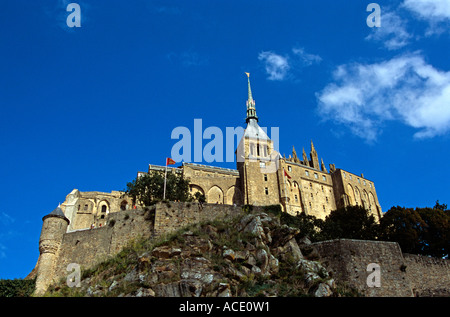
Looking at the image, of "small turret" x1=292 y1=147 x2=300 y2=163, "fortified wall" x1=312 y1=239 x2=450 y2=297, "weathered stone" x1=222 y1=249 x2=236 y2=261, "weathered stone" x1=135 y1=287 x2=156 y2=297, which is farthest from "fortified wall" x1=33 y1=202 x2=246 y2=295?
"small turret" x1=292 y1=147 x2=300 y2=163

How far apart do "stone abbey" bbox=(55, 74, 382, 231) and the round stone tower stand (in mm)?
18115

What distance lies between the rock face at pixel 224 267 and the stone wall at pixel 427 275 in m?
8.28

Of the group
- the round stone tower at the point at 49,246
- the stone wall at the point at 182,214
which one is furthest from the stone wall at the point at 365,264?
the round stone tower at the point at 49,246

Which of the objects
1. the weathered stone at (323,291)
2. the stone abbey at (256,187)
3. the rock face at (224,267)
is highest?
the stone abbey at (256,187)

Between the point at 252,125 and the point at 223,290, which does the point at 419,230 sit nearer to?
the point at 223,290

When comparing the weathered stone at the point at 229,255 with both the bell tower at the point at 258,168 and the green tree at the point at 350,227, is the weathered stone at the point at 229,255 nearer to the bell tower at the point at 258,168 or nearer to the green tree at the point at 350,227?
the green tree at the point at 350,227

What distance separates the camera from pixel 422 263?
115 ft

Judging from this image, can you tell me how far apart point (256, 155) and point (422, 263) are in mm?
39219

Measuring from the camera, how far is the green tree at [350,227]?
4378 centimetres

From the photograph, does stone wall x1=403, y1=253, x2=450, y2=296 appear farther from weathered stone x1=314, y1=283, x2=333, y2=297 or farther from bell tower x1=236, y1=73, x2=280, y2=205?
bell tower x1=236, y1=73, x2=280, y2=205

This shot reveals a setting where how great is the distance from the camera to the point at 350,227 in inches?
1858

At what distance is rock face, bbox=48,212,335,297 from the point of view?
27250 millimetres
